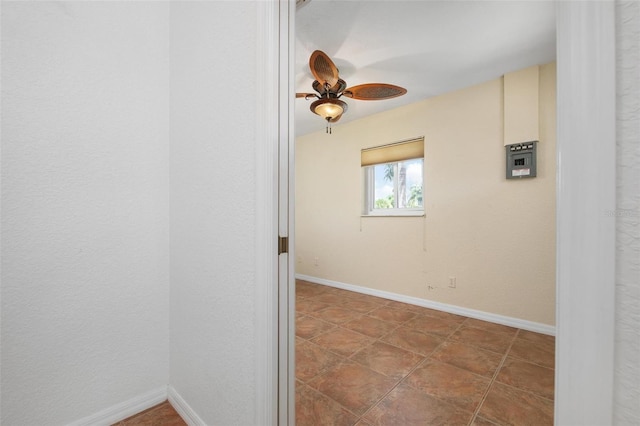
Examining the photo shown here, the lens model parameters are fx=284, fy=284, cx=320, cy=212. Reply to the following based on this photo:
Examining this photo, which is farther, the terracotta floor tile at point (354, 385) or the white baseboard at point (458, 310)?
the white baseboard at point (458, 310)

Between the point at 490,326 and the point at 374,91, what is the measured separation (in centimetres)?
258

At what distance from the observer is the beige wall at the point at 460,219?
2.71 meters

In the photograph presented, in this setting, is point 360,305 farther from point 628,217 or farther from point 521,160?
point 628,217

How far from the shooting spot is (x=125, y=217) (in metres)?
1.52

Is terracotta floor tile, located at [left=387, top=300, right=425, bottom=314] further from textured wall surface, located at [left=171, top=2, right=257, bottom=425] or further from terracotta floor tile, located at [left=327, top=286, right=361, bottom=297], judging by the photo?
textured wall surface, located at [left=171, top=2, right=257, bottom=425]

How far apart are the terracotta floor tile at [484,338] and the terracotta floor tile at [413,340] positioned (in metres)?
0.22

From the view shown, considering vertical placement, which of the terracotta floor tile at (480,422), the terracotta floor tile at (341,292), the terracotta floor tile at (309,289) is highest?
the terracotta floor tile at (480,422)

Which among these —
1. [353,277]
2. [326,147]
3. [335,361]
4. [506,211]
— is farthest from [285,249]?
[326,147]

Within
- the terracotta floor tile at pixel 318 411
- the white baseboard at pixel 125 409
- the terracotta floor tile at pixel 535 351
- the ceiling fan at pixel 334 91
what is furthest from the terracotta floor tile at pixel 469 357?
the ceiling fan at pixel 334 91

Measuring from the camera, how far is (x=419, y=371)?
2064 millimetres

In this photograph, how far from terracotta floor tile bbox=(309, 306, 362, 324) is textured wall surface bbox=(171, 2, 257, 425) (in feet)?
5.90

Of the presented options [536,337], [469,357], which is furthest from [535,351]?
[469,357]

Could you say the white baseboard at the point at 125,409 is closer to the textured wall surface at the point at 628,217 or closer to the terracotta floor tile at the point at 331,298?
the textured wall surface at the point at 628,217

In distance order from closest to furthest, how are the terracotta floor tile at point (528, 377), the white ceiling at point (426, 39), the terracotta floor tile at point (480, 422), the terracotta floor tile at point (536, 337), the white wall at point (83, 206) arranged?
the white wall at point (83, 206)
the terracotta floor tile at point (480, 422)
the terracotta floor tile at point (528, 377)
the white ceiling at point (426, 39)
the terracotta floor tile at point (536, 337)
